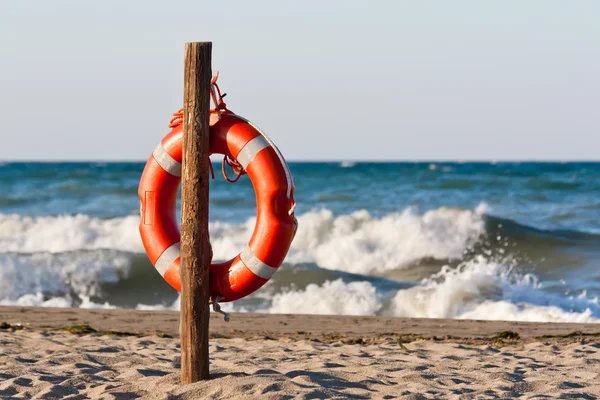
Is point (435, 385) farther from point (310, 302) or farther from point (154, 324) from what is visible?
point (310, 302)

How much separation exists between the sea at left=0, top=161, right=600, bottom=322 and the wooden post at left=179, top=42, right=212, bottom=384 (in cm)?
429

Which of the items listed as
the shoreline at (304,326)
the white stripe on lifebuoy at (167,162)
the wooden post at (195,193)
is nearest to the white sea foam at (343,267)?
the shoreline at (304,326)

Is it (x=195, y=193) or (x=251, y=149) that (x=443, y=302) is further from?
(x=195, y=193)

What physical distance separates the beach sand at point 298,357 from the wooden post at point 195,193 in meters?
0.37

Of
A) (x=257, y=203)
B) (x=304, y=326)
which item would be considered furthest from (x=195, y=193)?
(x=304, y=326)

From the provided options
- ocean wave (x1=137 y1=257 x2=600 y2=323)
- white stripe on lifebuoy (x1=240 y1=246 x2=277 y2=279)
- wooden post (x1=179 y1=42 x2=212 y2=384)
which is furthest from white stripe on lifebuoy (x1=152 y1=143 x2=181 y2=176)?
ocean wave (x1=137 y1=257 x2=600 y2=323)

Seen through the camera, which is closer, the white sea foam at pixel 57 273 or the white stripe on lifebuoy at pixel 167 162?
the white stripe on lifebuoy at pixel 167 162

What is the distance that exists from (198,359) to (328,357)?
55.0 inches

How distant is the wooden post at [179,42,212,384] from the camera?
3.84 meters

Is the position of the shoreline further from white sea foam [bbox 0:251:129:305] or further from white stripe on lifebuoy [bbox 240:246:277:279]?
white stripe on lifebuoy [bbox 240:246:277:279]

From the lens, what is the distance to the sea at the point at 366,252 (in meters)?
8.31

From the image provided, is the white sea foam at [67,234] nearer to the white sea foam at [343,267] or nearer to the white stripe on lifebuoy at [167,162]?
the white sea foam at [343,267]

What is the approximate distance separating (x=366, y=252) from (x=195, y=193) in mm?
7961

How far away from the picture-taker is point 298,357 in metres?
5.22
